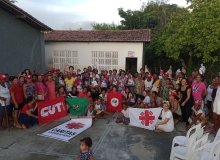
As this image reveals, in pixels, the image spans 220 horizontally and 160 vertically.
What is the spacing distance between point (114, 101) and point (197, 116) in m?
3.11

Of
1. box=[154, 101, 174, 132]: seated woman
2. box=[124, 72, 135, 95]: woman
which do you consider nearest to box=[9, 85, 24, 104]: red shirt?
box=[124, 72, 135, 95]: woman

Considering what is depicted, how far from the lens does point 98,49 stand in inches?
641

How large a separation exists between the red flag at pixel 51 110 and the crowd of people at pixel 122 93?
0.75ft

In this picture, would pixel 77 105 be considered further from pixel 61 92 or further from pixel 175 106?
pixel 175 106

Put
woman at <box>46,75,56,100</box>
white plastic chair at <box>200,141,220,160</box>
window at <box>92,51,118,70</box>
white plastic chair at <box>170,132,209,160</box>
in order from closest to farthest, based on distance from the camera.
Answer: white plastic chair at <box>200,141,220,160</box> → white plastic chair at <box>170,132,209,160</box> → woman at <box>46,75,56,100</box> → window at <box>92,51,118,70</box>

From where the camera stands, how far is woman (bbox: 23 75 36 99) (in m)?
6.31

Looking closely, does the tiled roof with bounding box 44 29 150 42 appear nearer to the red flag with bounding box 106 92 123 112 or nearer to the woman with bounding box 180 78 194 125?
the red flag with bounding box 106 92 123 112

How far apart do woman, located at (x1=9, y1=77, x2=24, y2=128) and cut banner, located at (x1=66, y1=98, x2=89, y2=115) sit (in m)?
1.90

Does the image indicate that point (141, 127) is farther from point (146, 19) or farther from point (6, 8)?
point (146, 19)

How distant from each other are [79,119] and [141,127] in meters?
2.03

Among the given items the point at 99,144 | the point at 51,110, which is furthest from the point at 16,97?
the point at 99,144

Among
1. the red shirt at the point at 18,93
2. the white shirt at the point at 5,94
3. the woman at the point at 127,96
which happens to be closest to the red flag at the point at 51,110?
the red shirt at the point at 18,93

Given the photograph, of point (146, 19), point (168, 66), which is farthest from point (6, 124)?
point (146, 19)

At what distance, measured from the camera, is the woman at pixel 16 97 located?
5.88 meters
